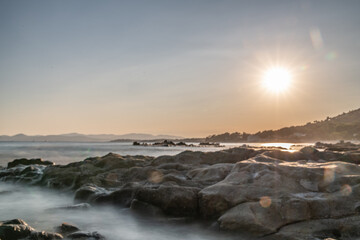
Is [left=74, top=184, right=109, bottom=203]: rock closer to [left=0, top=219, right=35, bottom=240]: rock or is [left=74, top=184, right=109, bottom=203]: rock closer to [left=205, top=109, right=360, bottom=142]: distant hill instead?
[left=0, top=219, right=35, bottom=240]: rock

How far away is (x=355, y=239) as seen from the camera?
24.7ft

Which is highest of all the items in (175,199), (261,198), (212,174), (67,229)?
(212,174)

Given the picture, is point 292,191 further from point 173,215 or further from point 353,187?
point 173,215

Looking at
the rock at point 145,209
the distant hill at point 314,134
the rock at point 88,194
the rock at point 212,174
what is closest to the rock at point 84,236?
the rock at point 145,209

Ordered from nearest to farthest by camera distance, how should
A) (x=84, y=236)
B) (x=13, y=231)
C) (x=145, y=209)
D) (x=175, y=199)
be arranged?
(x=13, y=231) < (x=84, y=236) < (x=175, y=199) < (x=145, y=209)

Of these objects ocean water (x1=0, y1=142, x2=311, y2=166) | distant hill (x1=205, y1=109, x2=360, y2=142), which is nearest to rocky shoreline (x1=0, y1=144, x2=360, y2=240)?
ocean water (x1=0, y1=142, x2=311, y2=166)

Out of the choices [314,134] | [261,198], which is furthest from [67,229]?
[314,134]

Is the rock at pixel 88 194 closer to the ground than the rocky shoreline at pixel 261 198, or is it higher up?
closer to the ground

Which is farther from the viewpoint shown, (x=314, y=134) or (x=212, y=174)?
(x=314, y=134)

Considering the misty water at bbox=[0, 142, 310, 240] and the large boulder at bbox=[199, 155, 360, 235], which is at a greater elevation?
the large boulder at bbox=[199, 155, 360, 235]

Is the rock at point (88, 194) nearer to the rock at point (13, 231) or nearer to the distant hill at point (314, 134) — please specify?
the rock at point (13, 231)

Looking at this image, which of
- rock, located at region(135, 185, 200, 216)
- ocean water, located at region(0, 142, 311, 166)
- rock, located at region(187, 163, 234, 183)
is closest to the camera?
rock, located at region(135, 185, 200, 216)

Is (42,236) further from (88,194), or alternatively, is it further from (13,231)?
(88,194)

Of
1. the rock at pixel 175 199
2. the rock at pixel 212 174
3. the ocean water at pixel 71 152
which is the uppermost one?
the rock at pixel 212 174
